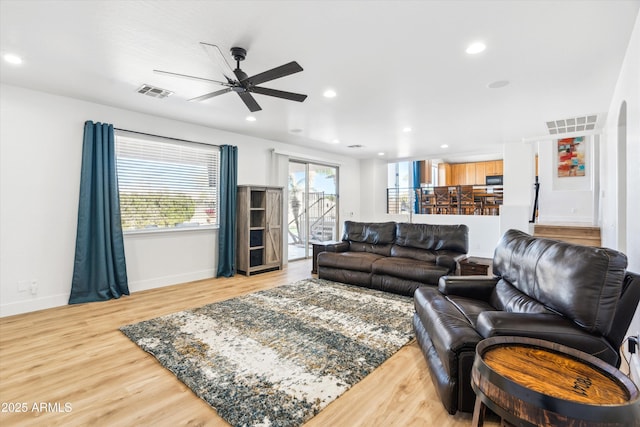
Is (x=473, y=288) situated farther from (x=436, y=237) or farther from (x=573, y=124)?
(x=573, y=124)

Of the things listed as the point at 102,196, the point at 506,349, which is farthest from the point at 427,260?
the point at 102,196

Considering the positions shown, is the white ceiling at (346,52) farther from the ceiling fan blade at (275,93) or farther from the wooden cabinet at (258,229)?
the wooden cabinet at (258,229)

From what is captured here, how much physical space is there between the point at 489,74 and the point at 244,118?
327 centimetres

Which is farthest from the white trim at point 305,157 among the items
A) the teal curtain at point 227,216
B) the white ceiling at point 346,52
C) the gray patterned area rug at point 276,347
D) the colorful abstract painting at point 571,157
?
the colorful abstract painting at point 571,157

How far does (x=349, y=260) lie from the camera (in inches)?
187

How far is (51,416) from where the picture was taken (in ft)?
6.04

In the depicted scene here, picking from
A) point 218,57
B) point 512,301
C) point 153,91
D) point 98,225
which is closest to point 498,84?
point 512,301

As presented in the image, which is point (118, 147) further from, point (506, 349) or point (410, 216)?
point (410, 216)

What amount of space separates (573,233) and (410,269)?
372 centimetres

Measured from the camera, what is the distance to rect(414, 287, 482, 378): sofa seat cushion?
1.80 meters

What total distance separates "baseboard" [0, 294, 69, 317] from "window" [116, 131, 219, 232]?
111 cm

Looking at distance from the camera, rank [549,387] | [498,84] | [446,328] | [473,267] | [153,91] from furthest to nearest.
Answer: [473,267] → [153,91] → [498,84] → [446,328] → [549,387]

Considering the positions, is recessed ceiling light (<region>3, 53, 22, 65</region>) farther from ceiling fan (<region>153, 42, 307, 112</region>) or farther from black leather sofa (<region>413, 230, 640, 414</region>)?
black leather sofa (<region>413, 230, 640, 414</region>)

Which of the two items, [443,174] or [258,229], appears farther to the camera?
[443,174]
